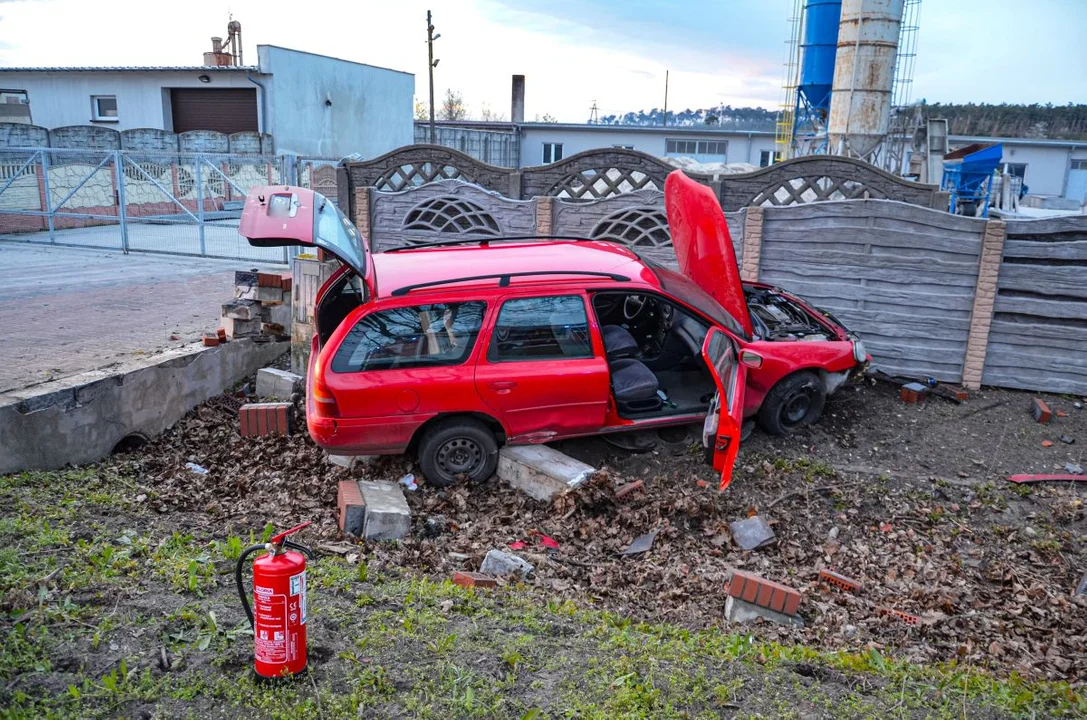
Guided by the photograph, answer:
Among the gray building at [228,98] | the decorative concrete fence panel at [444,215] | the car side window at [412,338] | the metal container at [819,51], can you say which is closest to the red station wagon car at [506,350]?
the car side window at [412,338]

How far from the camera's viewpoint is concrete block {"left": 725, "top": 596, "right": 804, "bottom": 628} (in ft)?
15.3

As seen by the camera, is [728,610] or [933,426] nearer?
[728,610]

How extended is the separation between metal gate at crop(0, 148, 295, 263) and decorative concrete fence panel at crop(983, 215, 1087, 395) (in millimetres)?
12387

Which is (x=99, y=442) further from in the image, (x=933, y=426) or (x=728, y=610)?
(x=933, y=426)

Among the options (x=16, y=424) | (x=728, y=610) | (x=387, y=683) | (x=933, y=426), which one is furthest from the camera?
(x=933, y=426)

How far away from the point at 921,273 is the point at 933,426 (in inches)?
76.3

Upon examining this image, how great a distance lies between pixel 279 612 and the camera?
10.9 feet

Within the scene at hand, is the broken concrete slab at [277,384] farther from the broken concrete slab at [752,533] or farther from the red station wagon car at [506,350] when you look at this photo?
the broken concrete slab at [752,533]

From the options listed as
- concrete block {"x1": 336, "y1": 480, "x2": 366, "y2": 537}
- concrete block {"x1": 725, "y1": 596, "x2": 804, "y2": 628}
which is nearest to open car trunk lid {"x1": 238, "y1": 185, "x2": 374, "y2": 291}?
concrete block {"x1": 336, "y1": 480, "x2": 366, "y2": 537}

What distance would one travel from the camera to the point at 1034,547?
18.9 ft

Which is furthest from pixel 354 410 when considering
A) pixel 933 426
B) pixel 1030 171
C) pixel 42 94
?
pixel 1030 171

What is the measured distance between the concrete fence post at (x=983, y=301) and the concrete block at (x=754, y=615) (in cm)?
559

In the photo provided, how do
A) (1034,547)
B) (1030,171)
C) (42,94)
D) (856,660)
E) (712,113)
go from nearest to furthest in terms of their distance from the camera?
(856,660), (1034,547), (42,94), (1030,171), (712,113)

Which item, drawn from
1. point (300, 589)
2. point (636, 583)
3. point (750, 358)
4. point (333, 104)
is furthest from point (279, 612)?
point (333, 104)
